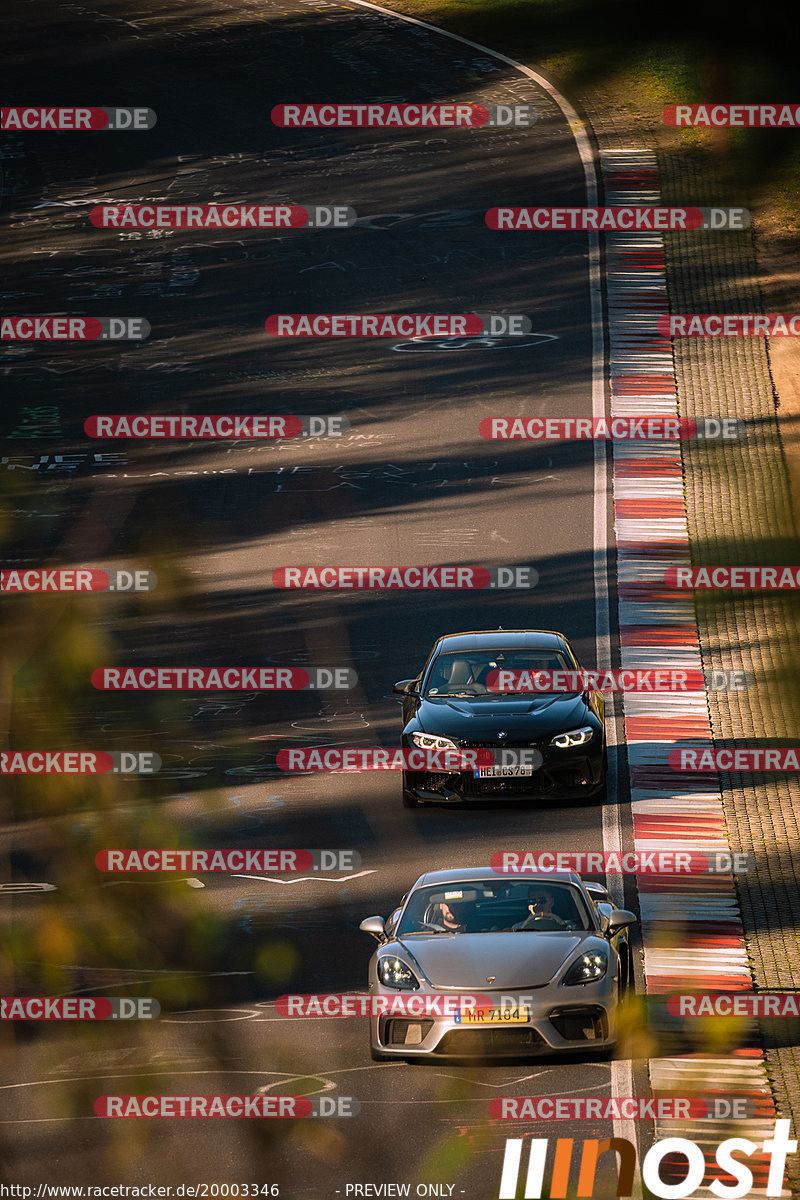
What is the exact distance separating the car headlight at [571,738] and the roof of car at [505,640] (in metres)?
1.95

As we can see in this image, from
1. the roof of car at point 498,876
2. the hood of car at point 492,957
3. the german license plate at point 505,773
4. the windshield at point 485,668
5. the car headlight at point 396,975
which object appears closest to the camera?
the hood of car at point 492,957

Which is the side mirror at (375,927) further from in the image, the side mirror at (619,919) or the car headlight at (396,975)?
the side mirror at (619,919)

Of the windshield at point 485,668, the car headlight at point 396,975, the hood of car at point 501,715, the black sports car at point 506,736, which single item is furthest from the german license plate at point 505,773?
the car headlight at point 396,975

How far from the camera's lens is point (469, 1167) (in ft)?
26.3

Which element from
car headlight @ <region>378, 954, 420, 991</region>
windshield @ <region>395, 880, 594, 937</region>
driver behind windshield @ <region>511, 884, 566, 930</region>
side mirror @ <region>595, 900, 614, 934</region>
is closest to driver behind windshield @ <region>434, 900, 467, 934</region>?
windshield @ <region>395, 880, 594, 937</region>

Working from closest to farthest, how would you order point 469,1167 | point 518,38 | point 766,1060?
point 518,38 → point 469,1167 → point 766,1060

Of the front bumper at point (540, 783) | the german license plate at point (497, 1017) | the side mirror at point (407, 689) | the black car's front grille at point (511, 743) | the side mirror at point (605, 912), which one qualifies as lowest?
the german license plate at point (497, 1017)

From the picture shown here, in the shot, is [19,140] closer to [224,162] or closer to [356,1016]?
[224,162]

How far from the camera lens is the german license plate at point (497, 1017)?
30.4 feet

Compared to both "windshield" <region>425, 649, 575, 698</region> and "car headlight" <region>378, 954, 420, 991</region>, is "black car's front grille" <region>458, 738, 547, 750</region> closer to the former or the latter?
"windshield" <region>425, 649, 575, 698</region>

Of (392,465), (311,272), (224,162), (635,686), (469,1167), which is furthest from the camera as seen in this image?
(224,162)

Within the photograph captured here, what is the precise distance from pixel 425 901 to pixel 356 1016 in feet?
3.68

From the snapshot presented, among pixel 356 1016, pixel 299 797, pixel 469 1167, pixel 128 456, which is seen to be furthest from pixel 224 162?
pixel 469 1167

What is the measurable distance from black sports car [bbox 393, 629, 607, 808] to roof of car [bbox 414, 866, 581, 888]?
4.09m
